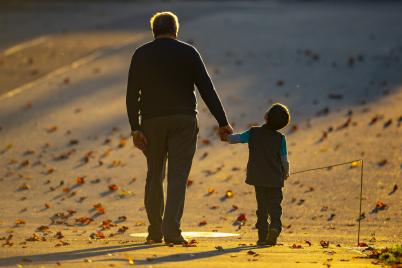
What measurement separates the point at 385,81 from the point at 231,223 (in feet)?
30.0

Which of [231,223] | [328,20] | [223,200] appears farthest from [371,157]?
[328,20]

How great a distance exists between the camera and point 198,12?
29.8 metres

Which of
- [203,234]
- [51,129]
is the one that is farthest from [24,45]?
[203,234]

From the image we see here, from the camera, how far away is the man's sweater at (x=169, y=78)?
27.1ft

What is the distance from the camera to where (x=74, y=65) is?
2058 centimetres

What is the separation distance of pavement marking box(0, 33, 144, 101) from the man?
372 inches

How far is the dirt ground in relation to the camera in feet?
28.0

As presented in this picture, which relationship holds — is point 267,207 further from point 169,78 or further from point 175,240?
point 169,78

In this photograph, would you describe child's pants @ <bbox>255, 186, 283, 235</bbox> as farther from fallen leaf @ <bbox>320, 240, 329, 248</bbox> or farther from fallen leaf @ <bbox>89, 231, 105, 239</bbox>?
fallen leaf @ <bbox>89, 231, 105, 239</bbox>

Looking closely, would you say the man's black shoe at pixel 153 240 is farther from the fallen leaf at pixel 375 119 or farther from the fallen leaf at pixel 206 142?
the fallen leaf at pixel 375 119

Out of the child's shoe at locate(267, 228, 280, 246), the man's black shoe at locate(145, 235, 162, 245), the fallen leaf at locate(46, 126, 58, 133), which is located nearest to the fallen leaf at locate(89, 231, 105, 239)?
the man's black shoe at locate(145, 235, 162, 245)

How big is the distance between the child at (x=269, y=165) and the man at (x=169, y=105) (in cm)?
26

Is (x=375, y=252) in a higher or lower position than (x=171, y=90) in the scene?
lower

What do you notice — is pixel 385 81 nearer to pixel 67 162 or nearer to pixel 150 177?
pixel 67 162
